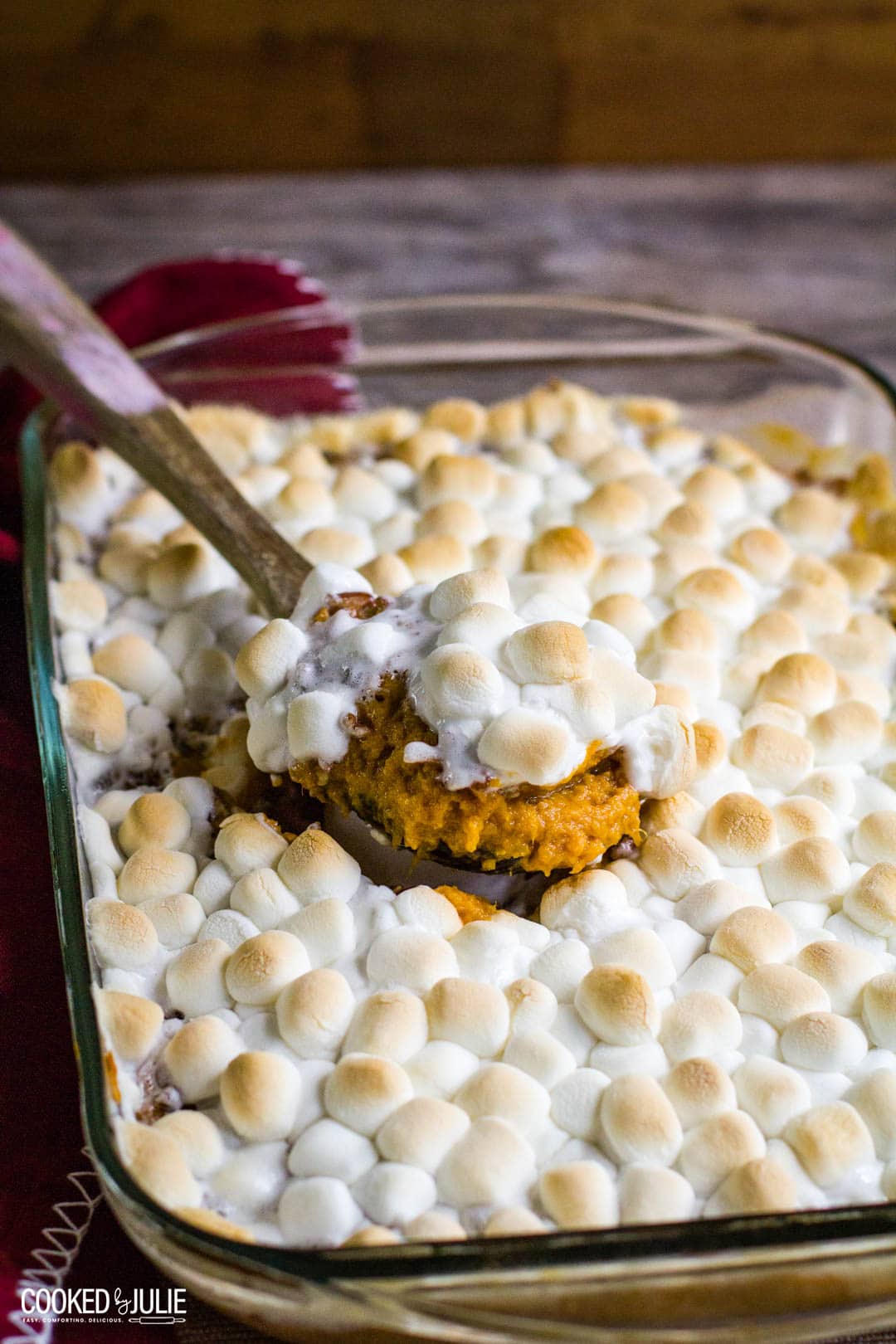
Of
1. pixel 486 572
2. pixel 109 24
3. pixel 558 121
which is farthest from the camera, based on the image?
pixel 558 121

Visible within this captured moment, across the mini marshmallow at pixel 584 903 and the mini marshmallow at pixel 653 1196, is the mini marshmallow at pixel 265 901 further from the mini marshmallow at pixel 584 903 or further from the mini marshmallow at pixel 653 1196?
the mini marshmallow at pixel 653 1196

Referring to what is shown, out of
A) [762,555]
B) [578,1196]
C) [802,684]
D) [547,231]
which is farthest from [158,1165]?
[547,231]

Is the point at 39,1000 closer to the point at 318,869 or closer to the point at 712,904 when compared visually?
the point at 318,869

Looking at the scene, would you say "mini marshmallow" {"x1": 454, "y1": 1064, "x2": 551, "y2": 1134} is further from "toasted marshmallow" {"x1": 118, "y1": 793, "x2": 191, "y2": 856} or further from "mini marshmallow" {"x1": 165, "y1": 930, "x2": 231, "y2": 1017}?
"toasted marshmallow" {"x1": 118, "y1": 793, "x2": 191, "y2": 856}

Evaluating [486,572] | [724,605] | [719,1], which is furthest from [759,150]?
[486,572]

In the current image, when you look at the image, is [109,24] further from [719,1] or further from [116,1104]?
[116,1104]

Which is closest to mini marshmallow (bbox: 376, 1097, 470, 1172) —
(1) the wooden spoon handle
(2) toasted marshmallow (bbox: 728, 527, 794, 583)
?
(1) the wooden spoon handle
